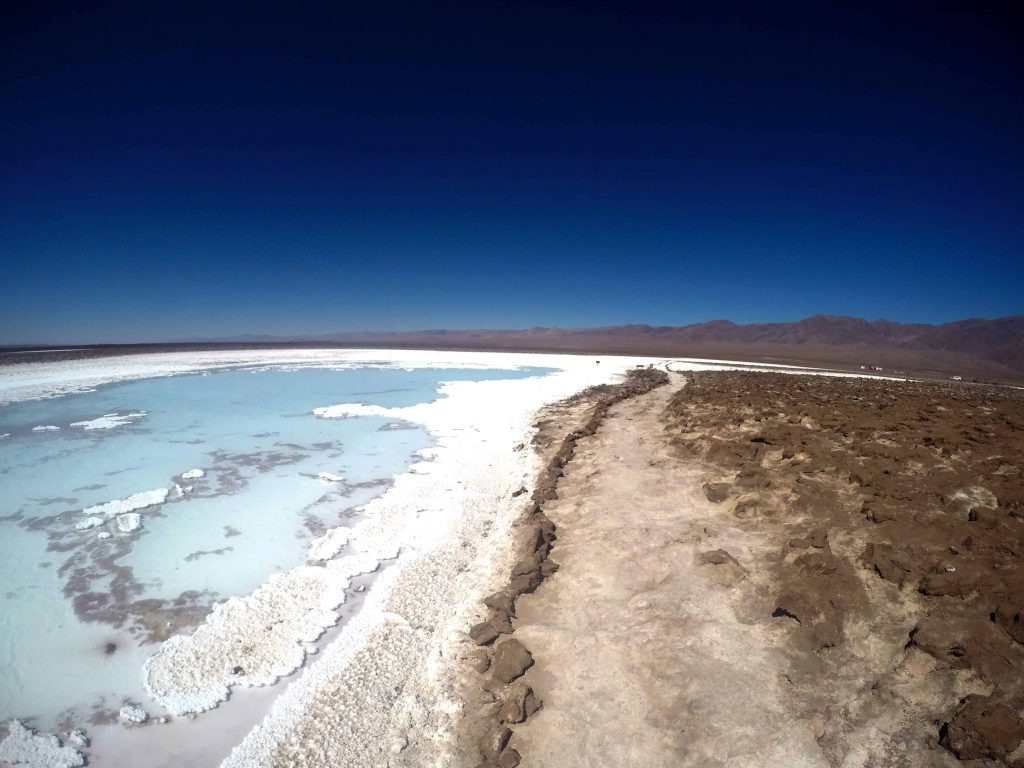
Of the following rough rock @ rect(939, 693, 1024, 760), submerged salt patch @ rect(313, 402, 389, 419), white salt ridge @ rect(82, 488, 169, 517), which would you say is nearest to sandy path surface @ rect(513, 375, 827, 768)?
rough rock @ rect(939, 693, 1024, 760)

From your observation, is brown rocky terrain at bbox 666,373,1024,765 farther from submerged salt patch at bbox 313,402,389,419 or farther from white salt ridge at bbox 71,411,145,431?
white salt ridge at bbox 71,411,145,431

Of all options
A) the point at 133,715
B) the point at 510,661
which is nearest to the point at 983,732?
the point at 510,661

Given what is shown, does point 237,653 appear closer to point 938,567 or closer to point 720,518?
point 720,518

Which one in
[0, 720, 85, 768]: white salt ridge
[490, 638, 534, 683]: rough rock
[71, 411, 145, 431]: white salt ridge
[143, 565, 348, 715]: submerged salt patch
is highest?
[71, 411, 145, 431]: white salt ridge

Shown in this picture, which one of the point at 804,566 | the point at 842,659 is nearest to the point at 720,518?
the point at 804,566

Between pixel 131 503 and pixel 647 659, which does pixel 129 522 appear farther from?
pixel 647 659

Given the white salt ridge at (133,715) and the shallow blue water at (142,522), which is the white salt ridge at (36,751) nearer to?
the shallow blue water at (142,522)
